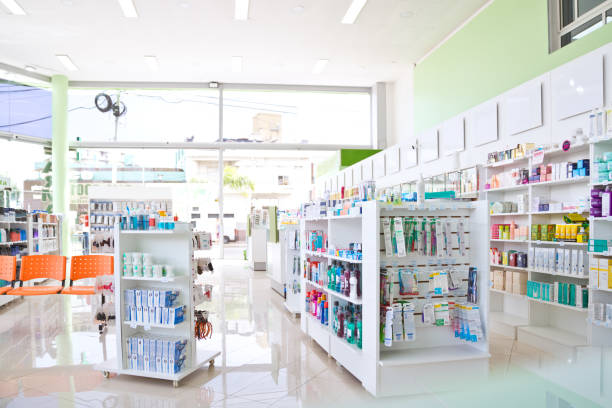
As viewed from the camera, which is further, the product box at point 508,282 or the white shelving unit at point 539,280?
the product box at point 508,282

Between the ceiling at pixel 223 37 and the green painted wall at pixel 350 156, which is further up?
the ceiling at pixel 223 37

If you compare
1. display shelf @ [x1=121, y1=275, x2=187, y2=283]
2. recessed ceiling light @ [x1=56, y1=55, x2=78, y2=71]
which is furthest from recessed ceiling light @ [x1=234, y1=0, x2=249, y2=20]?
display shelf @ [x1=121, y1=275, x2=187, y2=283]

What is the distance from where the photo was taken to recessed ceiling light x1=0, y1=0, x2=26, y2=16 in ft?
26.8

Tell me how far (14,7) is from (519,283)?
31.1ft

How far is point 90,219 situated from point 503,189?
29.3 feet

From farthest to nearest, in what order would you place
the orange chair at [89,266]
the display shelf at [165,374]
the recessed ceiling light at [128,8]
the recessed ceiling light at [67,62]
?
1. the recessed ceiling light at [67,62]
2. the recessed ceiling light at [128,8]
3. the orange chair at [89,266]
4. the display shelf at [165,374]

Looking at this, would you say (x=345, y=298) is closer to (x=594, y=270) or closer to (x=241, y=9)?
(x=594, y=270)

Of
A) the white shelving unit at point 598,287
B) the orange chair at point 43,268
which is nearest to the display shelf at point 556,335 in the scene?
the white shelving unit at point 598,287

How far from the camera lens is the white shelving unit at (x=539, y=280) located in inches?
177

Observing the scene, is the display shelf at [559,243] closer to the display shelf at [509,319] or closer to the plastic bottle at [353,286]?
the display shelf at [509,319]

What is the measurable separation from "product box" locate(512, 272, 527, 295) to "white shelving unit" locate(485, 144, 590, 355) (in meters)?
0.06

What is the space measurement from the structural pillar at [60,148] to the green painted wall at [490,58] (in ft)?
30.8

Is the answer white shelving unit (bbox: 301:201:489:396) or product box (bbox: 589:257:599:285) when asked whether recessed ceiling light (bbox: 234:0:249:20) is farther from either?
product box (bbox: 589:257:599:285)

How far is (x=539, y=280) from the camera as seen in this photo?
16.7 feet
